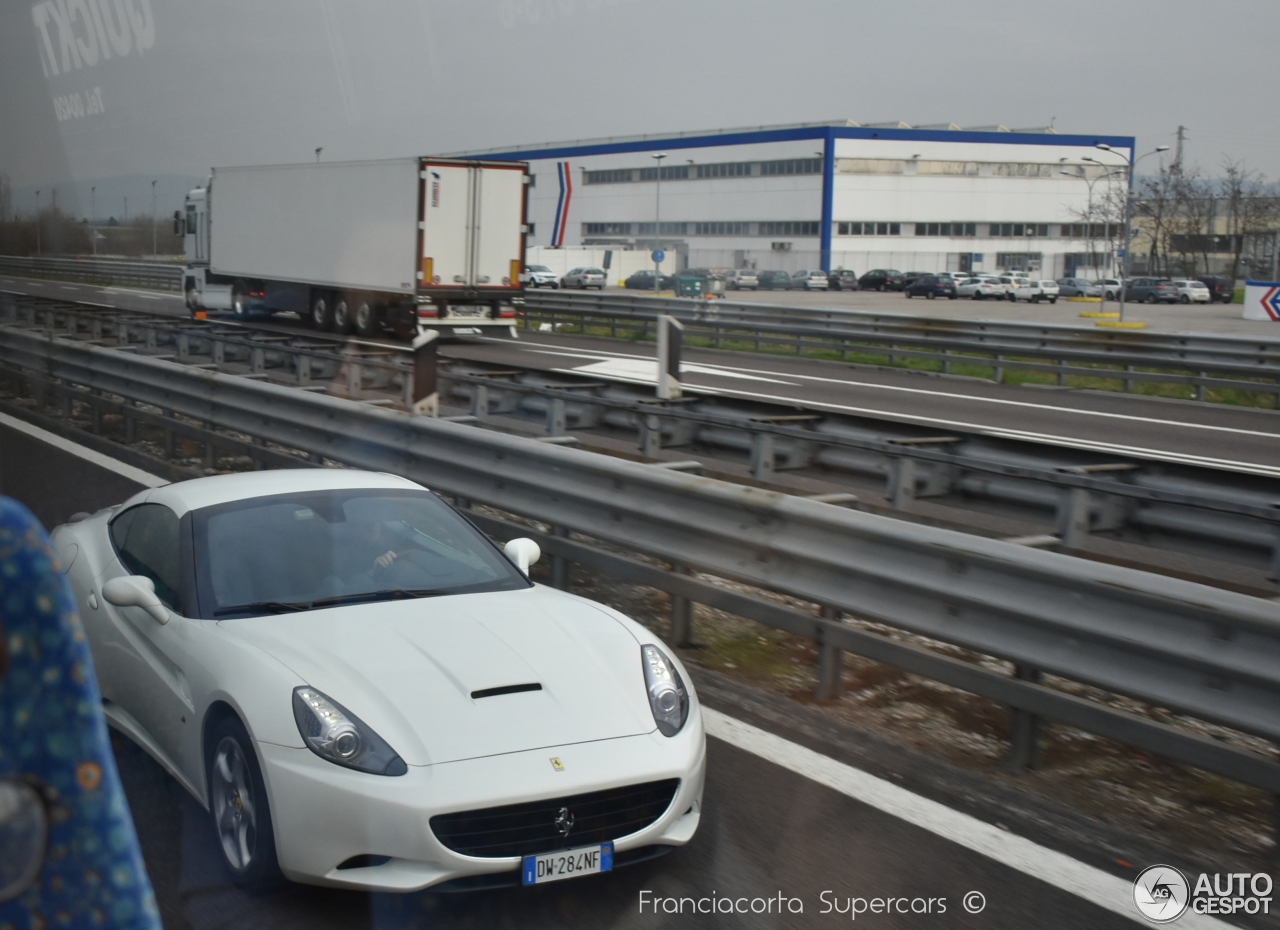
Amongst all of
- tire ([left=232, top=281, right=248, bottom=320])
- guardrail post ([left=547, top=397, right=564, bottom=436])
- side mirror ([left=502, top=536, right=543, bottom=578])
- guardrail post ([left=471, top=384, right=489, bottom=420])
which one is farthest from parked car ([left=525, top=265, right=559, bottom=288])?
side mirror ([left=502, top=536, right=543, bottom=578])

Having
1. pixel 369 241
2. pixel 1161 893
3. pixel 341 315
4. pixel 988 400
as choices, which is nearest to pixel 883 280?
pixel 369 241

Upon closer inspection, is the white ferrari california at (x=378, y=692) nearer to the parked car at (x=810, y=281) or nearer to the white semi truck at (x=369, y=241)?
the white semi truck at (x=369, y=241)

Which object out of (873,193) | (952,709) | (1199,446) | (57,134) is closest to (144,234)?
(57,134)

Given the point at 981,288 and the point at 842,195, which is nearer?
the point at 981,288

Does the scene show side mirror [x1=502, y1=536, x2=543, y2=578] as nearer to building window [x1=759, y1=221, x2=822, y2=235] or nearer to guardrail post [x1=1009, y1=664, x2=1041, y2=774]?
guardrail post [x1=1009, y1=664, x2=1041, y2=774]

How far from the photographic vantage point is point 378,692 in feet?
13.1

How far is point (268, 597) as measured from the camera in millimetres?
4707

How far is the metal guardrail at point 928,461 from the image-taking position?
649 centimetres

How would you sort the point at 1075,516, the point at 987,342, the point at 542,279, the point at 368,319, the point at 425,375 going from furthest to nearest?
the point at 542,279
the point at 368,319
the point at 987,342
the point at 425,375
the point at 1075,516

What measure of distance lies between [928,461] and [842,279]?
224 ft

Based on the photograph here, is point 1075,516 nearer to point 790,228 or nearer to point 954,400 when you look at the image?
point 954,400

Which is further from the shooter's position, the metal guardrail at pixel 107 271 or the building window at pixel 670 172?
the building window at pixel 670 172

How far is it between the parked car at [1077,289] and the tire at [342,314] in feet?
166

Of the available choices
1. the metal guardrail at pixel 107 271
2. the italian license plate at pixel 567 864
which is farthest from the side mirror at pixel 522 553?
the metal guardrail at pixel 107 271
